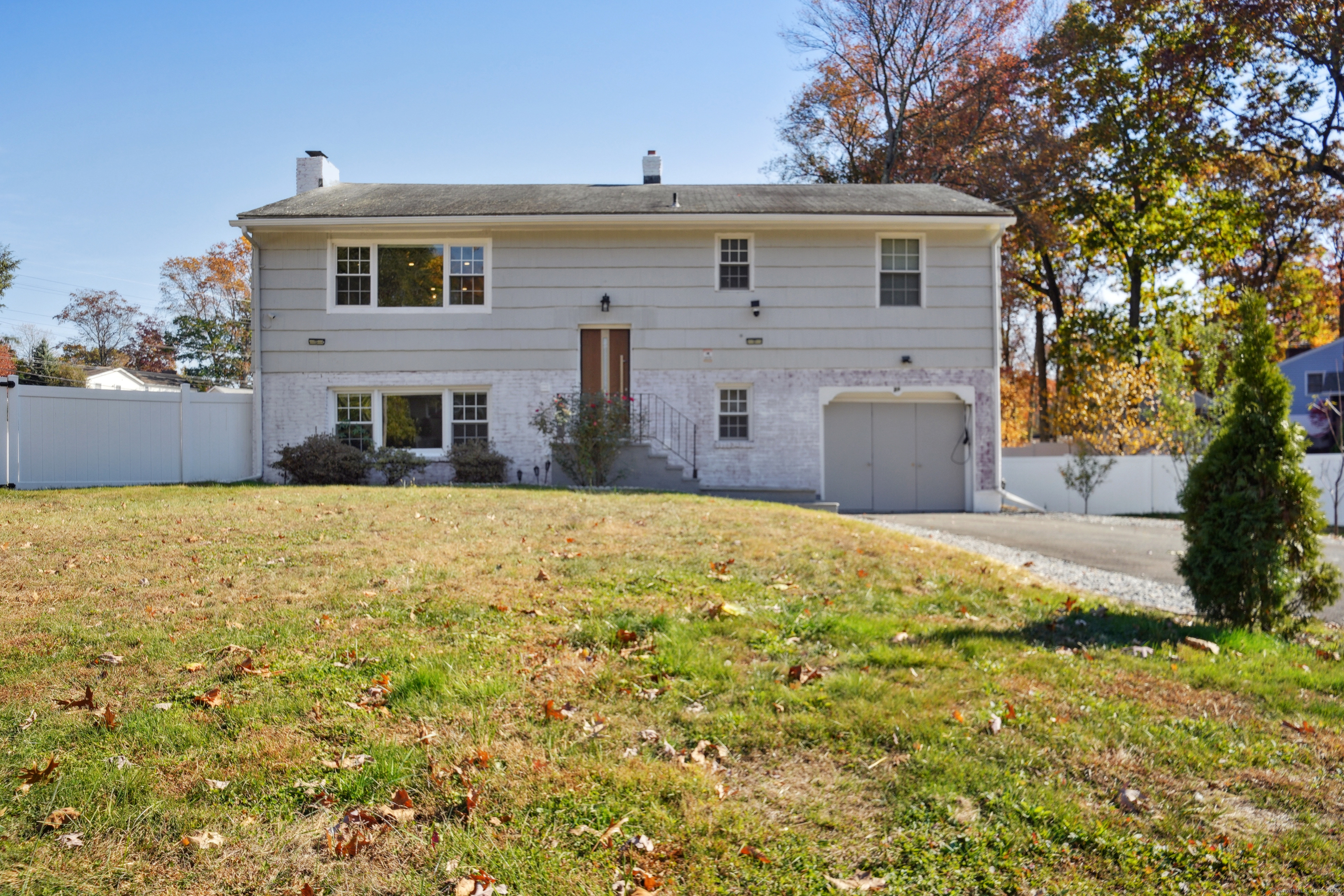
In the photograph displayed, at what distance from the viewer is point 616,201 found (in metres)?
17.7

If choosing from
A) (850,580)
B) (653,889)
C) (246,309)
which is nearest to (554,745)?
(653,889)

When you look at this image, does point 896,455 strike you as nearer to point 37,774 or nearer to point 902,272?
point 902,272

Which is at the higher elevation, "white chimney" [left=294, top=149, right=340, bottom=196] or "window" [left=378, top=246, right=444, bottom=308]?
"white chimney" [left=294, top=149, right=340, bottom=196]

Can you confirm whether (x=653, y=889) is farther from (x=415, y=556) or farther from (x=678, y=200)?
(x=678, y=200)

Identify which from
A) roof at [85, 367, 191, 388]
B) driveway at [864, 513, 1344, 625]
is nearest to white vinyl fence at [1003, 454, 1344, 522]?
driveway at [864, 513, 1344, 625]

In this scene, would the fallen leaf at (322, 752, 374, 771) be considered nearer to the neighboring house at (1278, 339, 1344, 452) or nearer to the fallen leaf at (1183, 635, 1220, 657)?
the fallen leaf at (1183, 635, 1220, 657)

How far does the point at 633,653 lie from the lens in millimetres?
4836

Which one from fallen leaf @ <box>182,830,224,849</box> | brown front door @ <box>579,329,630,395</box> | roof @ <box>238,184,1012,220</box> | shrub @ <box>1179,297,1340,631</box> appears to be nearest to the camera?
fallen leaf @ <box>182,830,224,849</box>

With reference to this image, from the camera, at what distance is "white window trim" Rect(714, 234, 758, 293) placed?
17141mm

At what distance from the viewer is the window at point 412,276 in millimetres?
16938

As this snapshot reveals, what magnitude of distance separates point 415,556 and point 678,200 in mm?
12454

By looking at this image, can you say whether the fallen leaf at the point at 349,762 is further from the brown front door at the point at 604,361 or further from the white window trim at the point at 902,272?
the white window trim at the point at 902,272

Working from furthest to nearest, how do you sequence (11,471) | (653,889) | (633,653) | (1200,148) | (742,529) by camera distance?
(1200,148)
(11,471)
(742,529)
(633,653)
(653,889)

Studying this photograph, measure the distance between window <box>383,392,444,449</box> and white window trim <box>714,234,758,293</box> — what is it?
5667 mm
